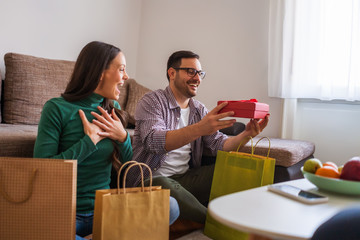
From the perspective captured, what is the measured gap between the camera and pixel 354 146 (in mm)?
2482

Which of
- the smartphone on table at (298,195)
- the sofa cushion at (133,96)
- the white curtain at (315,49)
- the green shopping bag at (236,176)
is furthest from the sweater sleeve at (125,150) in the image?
the white curtain at (315,49)

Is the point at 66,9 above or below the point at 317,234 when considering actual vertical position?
above

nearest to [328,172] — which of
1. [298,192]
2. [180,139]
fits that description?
[298,192]

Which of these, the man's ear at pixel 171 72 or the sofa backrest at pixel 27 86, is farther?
the sofa backrest at pixel 27 86

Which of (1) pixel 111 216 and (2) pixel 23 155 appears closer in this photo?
(1) pixel 111 216

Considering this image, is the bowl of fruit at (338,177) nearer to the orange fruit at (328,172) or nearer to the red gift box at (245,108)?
the orange fruit at (328,172)

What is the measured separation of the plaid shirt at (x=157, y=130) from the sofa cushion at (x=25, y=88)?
850mm

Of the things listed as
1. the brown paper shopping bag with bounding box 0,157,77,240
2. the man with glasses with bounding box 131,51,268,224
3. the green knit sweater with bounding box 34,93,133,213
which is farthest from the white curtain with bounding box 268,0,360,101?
the brown paper shopping bag with bounding box 0,157,77,240

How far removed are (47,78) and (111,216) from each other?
1575 mm

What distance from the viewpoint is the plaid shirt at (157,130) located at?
5.84 ft

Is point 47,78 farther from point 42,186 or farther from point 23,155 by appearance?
point 42,186

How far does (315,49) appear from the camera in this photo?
8.27 ft

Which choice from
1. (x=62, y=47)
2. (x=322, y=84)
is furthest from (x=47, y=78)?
(x=322, y=84)

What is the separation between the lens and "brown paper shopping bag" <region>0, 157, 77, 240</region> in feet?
3.57
